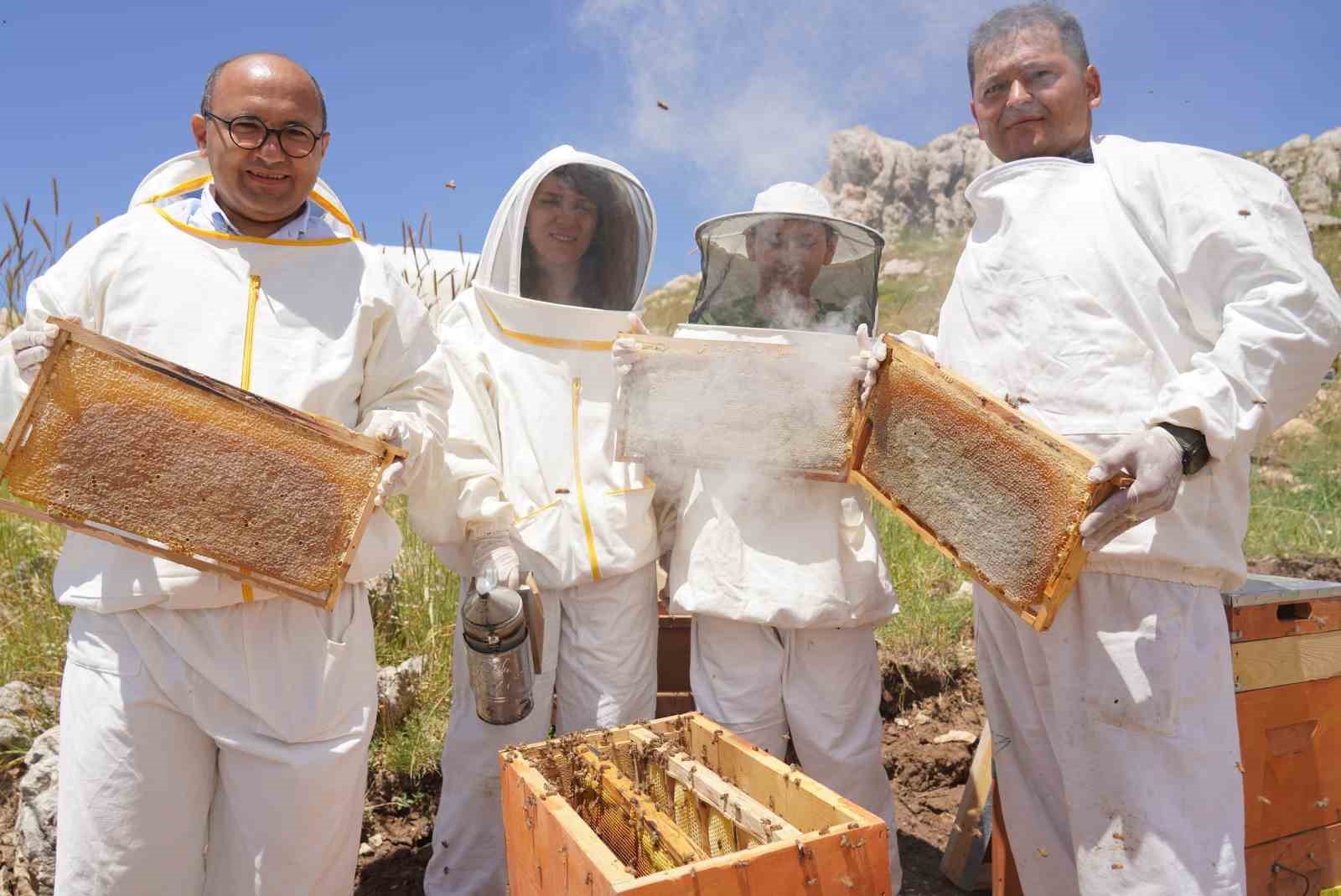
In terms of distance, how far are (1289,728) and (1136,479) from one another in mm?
1331

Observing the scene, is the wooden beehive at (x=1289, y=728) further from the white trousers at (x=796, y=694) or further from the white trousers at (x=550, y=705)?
the white trousers at (x=550, y=705)

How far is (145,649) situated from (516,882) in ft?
3.67

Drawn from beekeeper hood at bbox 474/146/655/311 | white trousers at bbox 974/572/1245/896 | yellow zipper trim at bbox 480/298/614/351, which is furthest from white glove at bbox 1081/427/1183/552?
beekeeper hood at bbox 474/146/655/311

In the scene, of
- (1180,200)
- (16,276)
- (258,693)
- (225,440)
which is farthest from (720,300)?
(16,276)

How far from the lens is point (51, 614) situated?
13.5ft

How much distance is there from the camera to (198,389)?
6.86 feet

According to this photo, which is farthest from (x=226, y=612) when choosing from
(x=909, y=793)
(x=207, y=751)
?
(x=909, y=793)

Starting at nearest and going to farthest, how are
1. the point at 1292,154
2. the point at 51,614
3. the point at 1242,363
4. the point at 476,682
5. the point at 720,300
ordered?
1. the point at 1242,363
2. the point at 476,682
3. the point at 720,300
4. the point at 51,614
5. the point at 1292,154

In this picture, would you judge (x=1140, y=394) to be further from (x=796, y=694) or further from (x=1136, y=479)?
(x=796, y=694)

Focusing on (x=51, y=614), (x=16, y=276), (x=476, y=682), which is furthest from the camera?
(x=16, y=276)

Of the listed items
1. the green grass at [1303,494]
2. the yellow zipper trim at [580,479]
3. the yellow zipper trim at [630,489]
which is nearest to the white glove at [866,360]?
the yellow zipper trim at [630,489]

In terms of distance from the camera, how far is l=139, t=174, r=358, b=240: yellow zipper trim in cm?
246

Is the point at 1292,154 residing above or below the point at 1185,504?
above

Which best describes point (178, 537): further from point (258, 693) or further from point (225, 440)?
point (258, 693)
